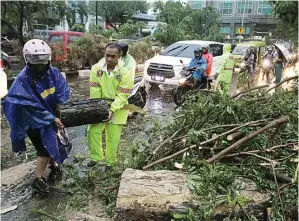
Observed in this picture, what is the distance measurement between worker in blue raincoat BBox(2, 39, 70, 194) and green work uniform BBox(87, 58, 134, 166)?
2.01ft

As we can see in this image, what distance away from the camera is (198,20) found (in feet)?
131

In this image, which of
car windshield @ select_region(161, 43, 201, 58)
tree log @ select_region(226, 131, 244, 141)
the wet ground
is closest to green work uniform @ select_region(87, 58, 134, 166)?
the wet ground

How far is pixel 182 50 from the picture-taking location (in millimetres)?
12977

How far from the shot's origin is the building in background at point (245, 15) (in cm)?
5434

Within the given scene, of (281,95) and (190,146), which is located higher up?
(281,95)

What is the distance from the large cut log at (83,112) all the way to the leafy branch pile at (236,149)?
0.82m

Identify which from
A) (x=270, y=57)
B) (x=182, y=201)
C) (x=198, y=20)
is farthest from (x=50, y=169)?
(x=198, y=20)

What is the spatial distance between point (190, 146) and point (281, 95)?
187 centimetres

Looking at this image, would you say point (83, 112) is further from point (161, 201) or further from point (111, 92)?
point (161, 201)

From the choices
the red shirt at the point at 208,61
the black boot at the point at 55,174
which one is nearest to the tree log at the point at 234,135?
the black boot at the point at 55,174

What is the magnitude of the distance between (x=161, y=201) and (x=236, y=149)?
1.16 meters

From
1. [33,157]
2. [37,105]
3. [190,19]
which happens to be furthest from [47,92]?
[190,19]

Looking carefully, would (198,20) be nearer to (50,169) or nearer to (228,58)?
(228,58)

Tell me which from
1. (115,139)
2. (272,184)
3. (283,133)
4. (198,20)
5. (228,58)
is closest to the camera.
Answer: (272,184)
